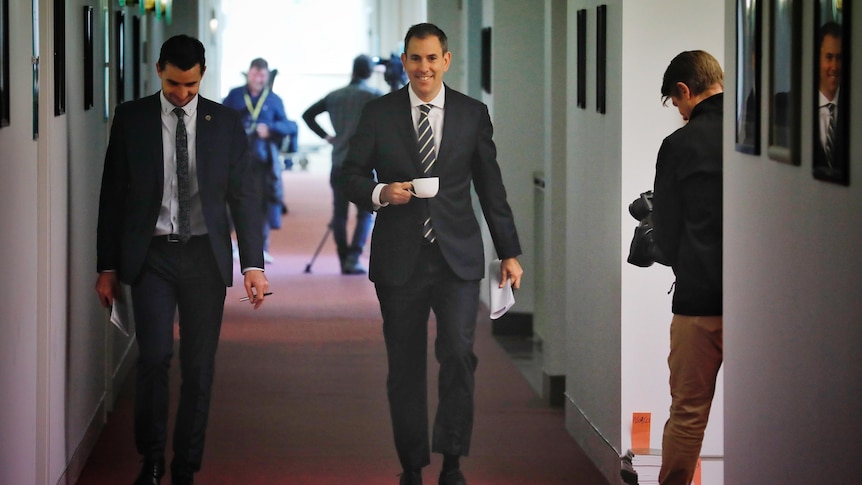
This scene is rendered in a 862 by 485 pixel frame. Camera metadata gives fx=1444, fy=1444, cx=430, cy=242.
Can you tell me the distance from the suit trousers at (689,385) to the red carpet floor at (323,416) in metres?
1.23

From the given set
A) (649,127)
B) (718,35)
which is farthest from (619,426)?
(718,35)

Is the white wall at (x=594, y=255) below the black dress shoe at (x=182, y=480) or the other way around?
the other way around

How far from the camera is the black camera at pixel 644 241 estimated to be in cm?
465

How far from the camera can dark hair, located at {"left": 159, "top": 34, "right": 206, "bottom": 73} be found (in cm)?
498

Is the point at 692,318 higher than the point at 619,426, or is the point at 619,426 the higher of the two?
the point at 692,318

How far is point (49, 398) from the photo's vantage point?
4926 mm

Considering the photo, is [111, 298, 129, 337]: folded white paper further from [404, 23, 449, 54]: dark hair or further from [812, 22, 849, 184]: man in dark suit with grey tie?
[812, 22, 849, 184]: man in dark suit with grey tie

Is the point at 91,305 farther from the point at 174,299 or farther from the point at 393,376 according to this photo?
the point at 393,376

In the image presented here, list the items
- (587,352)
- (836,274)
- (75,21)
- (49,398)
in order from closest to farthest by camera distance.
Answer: (836,274) < (49,398) < (75,21) < (587,352)

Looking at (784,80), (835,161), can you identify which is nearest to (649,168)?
(784,80)

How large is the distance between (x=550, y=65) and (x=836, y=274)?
4.42 meters

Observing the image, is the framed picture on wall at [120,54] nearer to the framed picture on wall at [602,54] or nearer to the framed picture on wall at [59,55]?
the framed picture on wall at [59,55]

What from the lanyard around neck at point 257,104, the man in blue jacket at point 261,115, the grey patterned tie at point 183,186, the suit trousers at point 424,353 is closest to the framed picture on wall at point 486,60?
the man in blue jacket at point 261,115

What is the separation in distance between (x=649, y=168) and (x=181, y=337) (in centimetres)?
183
